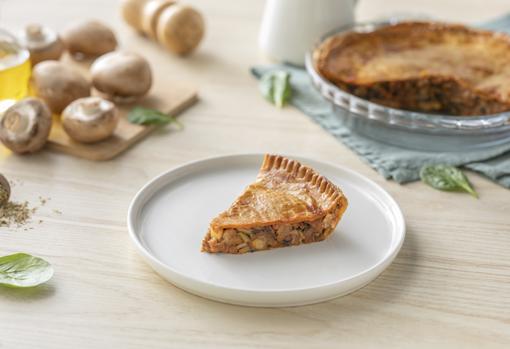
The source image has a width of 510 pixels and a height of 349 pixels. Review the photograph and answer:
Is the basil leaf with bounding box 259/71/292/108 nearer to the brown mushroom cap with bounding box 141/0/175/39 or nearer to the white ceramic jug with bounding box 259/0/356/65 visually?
the white ceramic jug with bounding box 259/0/356/65

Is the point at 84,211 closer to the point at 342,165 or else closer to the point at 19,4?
the point at 342,165

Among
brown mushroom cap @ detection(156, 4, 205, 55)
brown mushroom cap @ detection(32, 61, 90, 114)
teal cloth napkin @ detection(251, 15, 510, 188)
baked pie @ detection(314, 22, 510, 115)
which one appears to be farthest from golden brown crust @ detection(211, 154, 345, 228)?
brown mushroom cap @ detection(156, 4, 205, 55)

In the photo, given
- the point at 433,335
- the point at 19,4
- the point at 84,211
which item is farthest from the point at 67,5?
the point at 433,335

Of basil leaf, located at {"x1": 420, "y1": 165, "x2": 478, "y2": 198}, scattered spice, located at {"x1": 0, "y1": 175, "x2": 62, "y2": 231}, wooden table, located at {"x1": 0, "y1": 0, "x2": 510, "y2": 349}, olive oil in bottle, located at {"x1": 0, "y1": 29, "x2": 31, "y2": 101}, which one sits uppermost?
olive oil in bottle, located at {"x1": 0, "y1": 29, "x2": 31, "y2": 101}

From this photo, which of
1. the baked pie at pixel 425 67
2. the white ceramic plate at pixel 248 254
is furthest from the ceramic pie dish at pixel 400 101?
the white ceramic plate at pixel 248 254

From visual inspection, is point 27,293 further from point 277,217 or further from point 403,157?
point 403,157

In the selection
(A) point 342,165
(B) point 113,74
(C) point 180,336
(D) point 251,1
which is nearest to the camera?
(C) point 180,336
